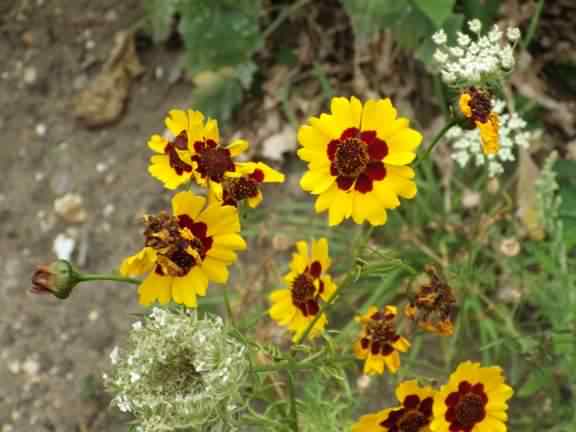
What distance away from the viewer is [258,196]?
4.50 ft

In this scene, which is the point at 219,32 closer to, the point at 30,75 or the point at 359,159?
the point at 30,75

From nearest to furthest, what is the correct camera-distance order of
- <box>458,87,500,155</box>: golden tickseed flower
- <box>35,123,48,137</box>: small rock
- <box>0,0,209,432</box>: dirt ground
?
<box>458,87,500,155</box>: golden tickseed flower < <box>0,0,209,432</box>: dirt ground < <box>35,123,48,137</box>: small rock

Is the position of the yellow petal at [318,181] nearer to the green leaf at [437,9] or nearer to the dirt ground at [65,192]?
the green leaf at [437,9]

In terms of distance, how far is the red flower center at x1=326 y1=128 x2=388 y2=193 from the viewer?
4.28ft

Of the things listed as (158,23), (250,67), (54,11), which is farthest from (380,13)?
(54,11)

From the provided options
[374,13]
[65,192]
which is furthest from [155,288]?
[65,192]

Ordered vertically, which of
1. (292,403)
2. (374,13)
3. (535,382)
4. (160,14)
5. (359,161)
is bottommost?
(535,382)

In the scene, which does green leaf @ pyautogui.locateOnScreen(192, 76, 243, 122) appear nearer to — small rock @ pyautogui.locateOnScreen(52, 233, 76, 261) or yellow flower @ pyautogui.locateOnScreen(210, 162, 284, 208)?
small rock @ pyautogui.locateOnScreen(52, 233, 76, 261)

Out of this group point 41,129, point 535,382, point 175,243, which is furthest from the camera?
point 41,129

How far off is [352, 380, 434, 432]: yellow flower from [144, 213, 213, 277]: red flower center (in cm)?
38

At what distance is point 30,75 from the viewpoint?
9.54 feet

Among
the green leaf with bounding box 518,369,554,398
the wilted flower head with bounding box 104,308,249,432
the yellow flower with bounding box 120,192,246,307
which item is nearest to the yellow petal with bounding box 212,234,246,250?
the yellow flower with bounding box 120,192,246,307

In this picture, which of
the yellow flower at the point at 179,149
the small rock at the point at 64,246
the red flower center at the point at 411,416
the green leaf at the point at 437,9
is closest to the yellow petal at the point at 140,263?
the yellow flower at the point at 179,149

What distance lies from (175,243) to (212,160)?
0.54 feet
